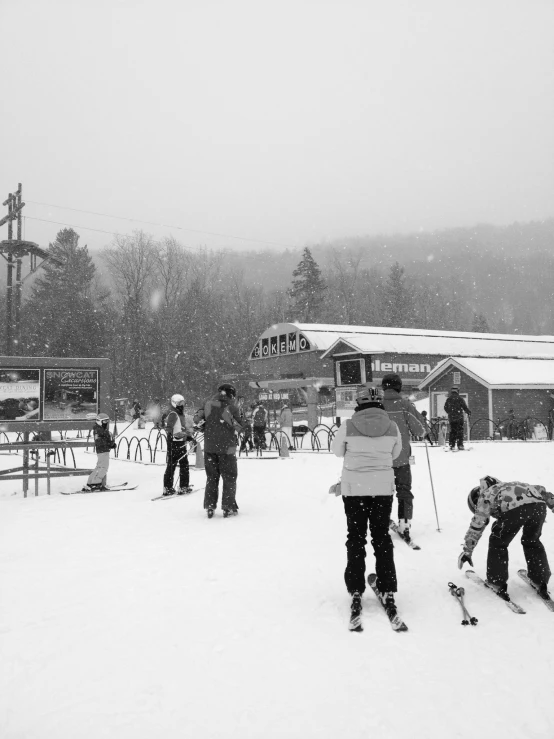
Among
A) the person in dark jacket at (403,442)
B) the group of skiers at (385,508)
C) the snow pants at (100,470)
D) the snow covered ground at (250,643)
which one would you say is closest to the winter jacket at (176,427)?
the snow pants at (100,470)

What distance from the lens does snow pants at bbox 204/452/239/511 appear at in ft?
28.0

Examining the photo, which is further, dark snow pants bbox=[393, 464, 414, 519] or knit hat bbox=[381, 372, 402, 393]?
knit hat bbox=[381, 372, 402, 393]

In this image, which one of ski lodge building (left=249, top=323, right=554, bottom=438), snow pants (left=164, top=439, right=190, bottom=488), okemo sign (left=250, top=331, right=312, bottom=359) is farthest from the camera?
okemo sign (left=250, top=331, right=312, bottom=359)

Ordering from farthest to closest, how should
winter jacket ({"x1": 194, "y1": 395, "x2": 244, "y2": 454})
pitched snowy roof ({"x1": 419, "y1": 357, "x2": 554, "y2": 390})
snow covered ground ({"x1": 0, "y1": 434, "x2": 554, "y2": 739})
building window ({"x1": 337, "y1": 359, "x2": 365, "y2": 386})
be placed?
building window ({"x1": 337, "y1": 359, "x2": 365, "y2": 386}), pitched snowy roof ({"x1": 419, "y1": 357, "x2": 554, "y2": 390}), winter jacket ({"x1": 194, "y1": 395, "x2": 244, "y2": 454}), snow covered ground ({"x1": 0, "y1": 434, "x2": 554, "y2": 739})

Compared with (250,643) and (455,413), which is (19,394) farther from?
(455,413)

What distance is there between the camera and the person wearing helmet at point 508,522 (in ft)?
15.7

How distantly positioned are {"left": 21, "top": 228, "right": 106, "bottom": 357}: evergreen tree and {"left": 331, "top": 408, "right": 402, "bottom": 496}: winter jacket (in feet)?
126

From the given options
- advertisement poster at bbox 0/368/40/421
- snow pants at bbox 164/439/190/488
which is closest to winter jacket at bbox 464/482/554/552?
snow pants at bbox 164/439/190/488

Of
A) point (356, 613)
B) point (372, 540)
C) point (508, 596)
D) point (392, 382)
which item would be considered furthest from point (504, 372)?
point (356, 613)

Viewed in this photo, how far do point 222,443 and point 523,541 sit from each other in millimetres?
4502

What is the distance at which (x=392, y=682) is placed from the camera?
11.8ft

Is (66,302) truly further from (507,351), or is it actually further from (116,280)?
(507,351)

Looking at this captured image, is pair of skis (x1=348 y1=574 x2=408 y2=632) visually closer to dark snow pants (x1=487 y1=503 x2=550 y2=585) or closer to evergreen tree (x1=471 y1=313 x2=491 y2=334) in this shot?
dark snow pants (x1=487 y1=503 x2=550 y2=585)

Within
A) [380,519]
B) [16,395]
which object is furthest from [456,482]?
[16,395]
